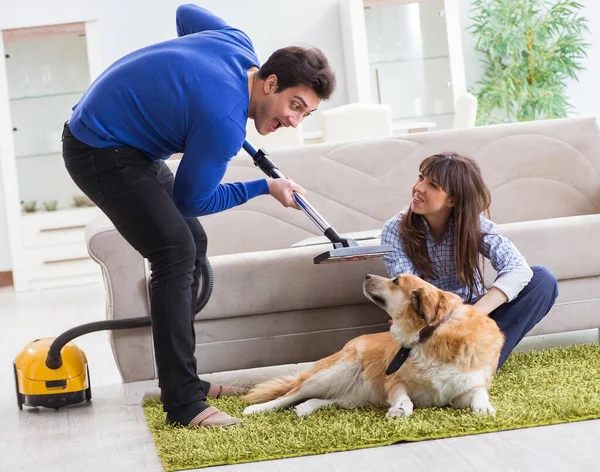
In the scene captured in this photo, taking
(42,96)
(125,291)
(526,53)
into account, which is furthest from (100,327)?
(526,53)

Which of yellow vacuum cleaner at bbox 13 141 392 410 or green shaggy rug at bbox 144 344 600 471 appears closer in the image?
green shaggy rug at bbox 144 344 600 471

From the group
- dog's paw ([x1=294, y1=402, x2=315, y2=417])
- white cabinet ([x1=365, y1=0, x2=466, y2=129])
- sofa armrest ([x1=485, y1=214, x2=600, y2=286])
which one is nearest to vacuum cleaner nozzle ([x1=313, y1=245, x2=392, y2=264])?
dog's paw ([x1=294, y1=402, x2=315, y2=417])

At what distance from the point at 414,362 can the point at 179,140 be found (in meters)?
0.83

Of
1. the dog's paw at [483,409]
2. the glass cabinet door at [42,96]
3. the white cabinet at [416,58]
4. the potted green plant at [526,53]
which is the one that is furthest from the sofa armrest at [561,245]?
the glass cabinet door at [42,96]

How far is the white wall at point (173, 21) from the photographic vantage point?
712 centimetres

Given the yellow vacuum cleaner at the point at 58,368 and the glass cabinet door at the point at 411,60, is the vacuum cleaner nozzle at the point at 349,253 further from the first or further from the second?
the glass cabinet door at the point at 411,60

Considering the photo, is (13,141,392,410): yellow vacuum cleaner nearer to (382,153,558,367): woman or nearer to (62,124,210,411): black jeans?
(62,124,210,411): black jeans

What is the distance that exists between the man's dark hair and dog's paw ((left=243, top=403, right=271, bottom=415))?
880mm

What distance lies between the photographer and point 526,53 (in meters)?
7.25

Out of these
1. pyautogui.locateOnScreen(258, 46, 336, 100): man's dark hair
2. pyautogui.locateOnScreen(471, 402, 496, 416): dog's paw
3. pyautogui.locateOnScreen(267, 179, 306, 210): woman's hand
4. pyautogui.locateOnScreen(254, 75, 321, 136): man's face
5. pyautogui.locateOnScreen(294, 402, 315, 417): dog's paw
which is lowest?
pyautogui.locateOnScreen(294, 402, 315, 417): dog's paw

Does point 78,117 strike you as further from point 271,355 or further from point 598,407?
point 598,407

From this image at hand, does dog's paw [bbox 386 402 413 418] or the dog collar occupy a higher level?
the dog collar

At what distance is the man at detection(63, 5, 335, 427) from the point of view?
82.8 inches

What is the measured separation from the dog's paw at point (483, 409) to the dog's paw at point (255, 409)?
570 mm
